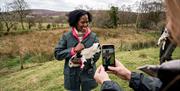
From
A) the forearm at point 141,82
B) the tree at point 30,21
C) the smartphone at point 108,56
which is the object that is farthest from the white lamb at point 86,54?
the tree at point 30,21

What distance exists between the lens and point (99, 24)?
120ft

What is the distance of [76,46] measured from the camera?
4.12 meters

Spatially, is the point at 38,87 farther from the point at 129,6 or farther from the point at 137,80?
the point at 129,6

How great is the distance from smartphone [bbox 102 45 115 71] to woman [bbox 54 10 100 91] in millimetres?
1732

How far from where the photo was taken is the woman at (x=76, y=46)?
162 inches

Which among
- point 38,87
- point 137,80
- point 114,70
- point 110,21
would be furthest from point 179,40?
point 110,21

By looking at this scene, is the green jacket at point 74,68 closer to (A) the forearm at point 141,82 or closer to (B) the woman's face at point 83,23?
(B) the woman's face at point 83,23

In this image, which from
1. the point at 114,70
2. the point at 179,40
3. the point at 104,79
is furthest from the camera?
the point at 114,70

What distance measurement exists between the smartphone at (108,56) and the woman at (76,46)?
1732mm

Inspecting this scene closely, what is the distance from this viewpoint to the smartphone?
2.13 metres

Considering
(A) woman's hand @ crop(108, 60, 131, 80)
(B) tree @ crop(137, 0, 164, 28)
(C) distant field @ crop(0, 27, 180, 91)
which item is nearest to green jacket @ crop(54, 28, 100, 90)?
(A) woman's hand @ crop(108, 60, 131, 80)

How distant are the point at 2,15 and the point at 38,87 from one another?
86.7ft

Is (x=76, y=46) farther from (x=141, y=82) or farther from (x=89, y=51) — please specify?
(x=141, y=82)

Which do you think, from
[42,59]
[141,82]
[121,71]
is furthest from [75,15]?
[42,59]
